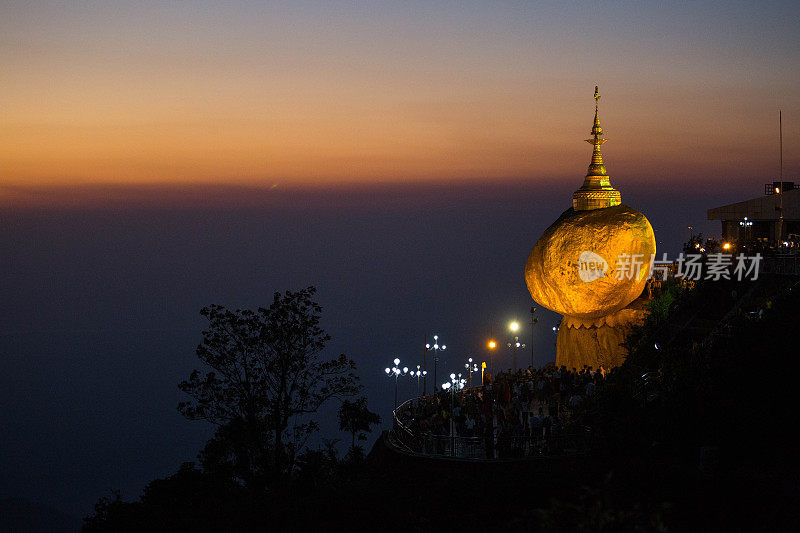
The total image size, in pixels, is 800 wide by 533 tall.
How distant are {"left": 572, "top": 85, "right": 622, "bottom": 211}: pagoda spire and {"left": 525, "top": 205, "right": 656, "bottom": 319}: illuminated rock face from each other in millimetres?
635

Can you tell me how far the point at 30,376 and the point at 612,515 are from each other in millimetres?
155144

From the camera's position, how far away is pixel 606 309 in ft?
98.9

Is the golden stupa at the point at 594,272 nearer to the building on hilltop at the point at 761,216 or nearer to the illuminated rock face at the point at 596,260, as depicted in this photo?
the illuminated rock face at the point at 596,260

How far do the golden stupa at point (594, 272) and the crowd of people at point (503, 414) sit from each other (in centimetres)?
196

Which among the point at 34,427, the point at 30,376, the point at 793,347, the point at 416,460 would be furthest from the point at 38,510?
the point at 793,347

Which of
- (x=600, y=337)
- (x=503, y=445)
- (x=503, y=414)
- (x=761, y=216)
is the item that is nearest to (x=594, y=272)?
(x=600, y=337)

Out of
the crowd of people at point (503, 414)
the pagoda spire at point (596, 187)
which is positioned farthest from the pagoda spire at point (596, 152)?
the crowd of people at point (503, 414)

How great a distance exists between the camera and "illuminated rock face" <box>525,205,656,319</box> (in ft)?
96.8

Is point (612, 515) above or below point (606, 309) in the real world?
below

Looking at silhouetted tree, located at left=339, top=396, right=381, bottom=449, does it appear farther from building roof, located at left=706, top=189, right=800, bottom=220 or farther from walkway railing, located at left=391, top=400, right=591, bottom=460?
building roof, located at left=706, top=189, right=800, bottom=220

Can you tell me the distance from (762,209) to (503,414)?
2611cm

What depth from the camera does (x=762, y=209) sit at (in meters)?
42.9

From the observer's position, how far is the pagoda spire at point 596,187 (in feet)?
102

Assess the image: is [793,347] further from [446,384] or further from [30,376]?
[30,376]
